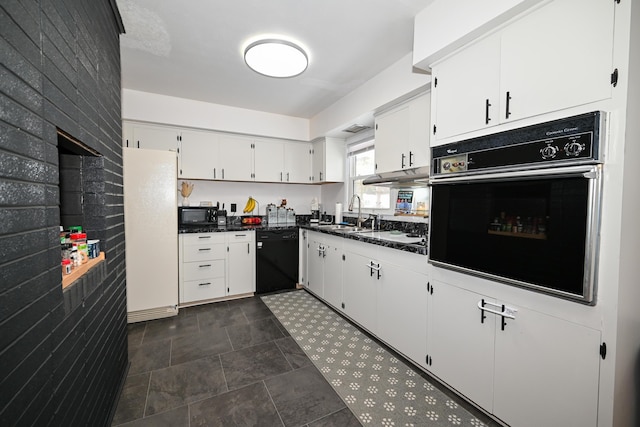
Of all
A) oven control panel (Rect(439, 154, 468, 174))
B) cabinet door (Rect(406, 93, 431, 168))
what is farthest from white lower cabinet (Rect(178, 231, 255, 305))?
oven control panel (Rect(439, 154, 468, 174))

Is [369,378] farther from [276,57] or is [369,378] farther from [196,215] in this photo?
[196,215]

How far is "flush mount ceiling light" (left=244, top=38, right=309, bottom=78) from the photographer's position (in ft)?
7.01

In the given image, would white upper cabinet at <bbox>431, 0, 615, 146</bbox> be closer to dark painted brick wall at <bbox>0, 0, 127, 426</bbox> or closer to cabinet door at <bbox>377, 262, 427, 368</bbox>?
cabinet door at <bbox>377, 262, 427, 368</bbox>

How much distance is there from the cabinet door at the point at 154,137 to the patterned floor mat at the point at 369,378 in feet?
8.21

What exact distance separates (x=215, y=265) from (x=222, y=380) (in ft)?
5.44

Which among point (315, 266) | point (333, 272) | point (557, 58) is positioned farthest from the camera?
point (315, 266)

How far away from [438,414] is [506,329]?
26.0 inches

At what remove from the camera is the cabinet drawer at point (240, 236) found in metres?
3.46

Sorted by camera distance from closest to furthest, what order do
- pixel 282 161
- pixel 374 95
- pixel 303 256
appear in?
pixel 374 95 < pixel 303 256 < pixel 282 161

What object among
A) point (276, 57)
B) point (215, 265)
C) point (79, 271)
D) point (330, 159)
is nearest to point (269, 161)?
point (330, 159)

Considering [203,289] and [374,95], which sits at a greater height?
[374,95]

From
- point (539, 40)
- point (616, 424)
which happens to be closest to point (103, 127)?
point (539, 40)

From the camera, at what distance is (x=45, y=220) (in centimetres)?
84

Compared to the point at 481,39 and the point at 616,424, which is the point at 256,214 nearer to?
the point at 481,39
